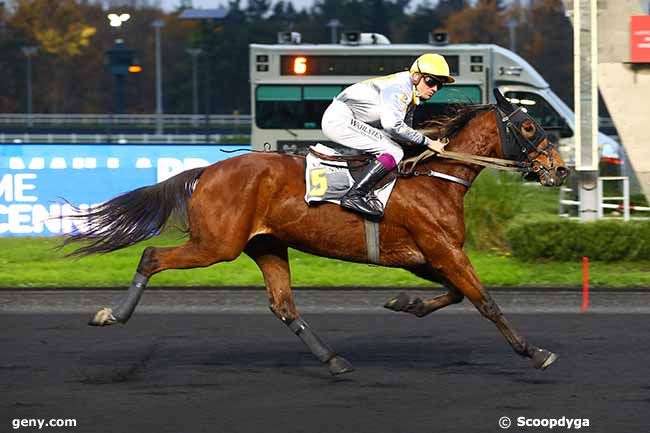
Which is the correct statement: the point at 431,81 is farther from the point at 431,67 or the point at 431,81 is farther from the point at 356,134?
the point at 356,134

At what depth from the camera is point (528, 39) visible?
281 feet

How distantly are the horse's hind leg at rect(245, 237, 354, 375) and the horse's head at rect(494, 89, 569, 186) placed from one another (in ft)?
5.72

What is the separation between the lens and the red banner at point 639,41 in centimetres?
1672

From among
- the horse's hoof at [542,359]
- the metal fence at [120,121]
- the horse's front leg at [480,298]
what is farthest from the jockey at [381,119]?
the metal fence at [120,121]

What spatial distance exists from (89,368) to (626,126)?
10.9 metres

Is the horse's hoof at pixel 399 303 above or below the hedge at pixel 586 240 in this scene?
above

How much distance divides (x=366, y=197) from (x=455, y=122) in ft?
3.05

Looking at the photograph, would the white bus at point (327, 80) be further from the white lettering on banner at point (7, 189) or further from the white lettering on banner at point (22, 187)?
the white lettering on banner at point (7, 189)

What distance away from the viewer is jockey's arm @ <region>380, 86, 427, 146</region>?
8.20m

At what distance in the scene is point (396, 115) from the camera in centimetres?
821

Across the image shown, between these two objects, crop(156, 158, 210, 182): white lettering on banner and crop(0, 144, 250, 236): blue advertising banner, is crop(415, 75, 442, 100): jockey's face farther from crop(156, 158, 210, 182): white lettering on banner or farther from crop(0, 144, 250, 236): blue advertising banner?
crop(156, 158, 210, 182): white lettering on banner

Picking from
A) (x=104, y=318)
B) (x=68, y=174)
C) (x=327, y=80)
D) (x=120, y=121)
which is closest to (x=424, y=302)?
(x=104, y=318)

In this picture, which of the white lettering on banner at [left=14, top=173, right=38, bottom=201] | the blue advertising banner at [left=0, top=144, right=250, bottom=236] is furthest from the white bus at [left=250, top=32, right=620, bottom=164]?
the white lettering on banner at [left=14, top=173, right=38, bottom=201]

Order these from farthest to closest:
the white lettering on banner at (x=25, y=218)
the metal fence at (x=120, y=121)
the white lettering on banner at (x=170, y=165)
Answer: the metal fence at (x=120, y=121) → the white lettering on banner at (x=170, y=165) → the white lettering on banner at (x=25, y=218)
